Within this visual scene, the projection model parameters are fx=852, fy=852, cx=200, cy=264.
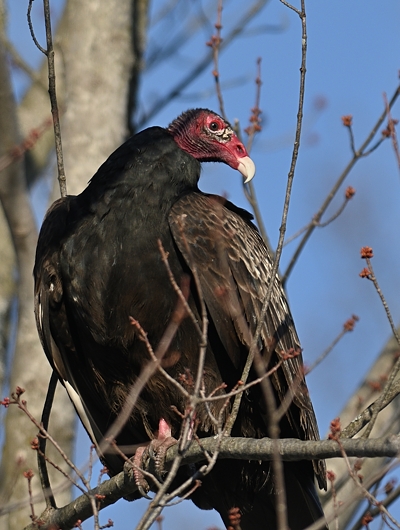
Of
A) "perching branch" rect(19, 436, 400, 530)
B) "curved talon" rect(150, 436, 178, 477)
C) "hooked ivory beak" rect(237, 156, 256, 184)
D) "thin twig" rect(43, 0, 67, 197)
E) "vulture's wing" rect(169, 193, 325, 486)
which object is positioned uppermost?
"thin twig" rect(43, 0, 67, 197)

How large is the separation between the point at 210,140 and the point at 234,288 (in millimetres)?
1123

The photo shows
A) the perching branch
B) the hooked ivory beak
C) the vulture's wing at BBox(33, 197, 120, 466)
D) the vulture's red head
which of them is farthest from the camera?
the vulture's red head

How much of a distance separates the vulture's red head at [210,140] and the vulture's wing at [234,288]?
0.54m

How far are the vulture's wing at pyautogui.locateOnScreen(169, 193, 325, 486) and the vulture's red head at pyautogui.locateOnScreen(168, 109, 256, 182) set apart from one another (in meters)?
0.54

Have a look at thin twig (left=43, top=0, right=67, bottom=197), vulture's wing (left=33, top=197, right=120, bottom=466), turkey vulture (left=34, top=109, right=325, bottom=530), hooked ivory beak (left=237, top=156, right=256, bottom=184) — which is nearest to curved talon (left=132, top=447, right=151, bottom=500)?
turkey vulture (left=34, top=109, right=325, bottom=530)

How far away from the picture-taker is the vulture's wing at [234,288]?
393 centimetres

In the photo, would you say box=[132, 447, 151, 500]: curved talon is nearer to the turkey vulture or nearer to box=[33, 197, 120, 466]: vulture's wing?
the turkey vulture

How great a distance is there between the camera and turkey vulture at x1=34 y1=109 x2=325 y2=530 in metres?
3.97

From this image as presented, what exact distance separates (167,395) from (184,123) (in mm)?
1587

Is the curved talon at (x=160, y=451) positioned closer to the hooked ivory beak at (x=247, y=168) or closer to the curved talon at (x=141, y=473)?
the curved talon at (x=141, y=473)

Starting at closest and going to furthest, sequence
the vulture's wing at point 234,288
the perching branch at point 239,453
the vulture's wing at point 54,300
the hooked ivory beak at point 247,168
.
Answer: the perching branch at point 239,453 < the vulture's wing at point 234,288 < the vulture's wing at point 54,300 < the hooked ivory beak at point 247,168

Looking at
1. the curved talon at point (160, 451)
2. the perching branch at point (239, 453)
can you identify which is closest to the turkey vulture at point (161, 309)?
the curved talon at point (160, 451)

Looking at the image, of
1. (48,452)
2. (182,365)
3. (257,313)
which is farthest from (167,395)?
(48,452)

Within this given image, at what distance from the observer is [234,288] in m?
4.00
